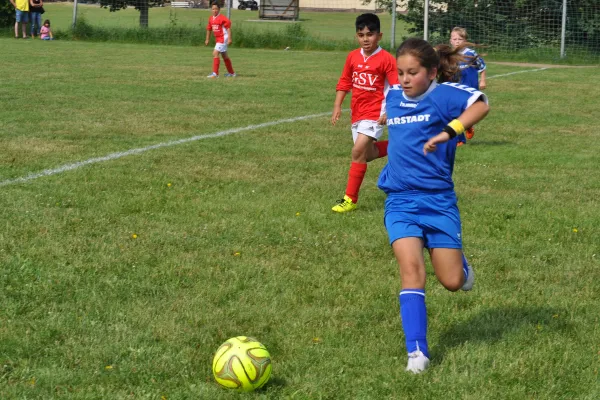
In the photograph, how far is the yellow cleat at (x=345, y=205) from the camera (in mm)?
7511

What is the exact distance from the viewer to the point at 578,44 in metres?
26.6

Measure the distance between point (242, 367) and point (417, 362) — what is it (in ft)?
2.83

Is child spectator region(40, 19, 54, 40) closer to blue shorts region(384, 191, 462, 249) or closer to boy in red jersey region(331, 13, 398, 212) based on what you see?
boy in red jersey region(331, 13, 398, 212)

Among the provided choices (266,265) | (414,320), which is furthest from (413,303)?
(266,265)

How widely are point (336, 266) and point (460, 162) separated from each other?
453 cm

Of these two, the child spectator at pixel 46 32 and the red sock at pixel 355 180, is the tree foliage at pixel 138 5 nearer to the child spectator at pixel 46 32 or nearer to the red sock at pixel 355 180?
the child spectator at pixel 46 32

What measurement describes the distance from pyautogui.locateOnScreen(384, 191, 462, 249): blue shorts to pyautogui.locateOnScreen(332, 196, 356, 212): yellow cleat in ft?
9.92

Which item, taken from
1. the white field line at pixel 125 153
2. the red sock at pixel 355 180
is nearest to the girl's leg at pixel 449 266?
the red sock at pixel 355 180

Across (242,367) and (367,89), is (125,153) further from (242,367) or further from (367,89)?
(242,367)

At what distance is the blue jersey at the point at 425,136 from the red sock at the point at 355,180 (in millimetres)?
3106

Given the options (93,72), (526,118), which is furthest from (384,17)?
(526,118)

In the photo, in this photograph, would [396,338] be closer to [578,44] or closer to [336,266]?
[336,266]

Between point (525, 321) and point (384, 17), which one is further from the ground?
point (384, 17)

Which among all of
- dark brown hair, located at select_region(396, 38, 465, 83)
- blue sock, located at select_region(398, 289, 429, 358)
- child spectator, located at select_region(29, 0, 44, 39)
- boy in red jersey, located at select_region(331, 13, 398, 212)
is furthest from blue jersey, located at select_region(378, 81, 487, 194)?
child spectator, located at select_region(29, 0, 44, 39)
